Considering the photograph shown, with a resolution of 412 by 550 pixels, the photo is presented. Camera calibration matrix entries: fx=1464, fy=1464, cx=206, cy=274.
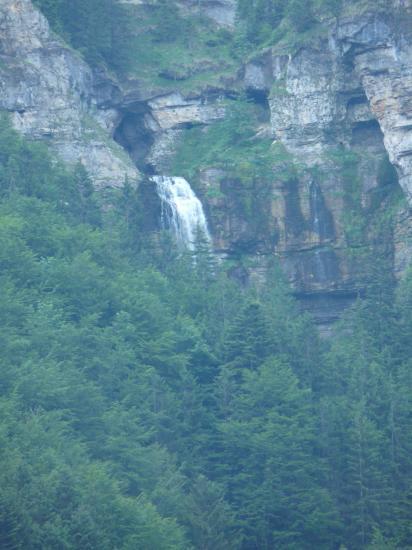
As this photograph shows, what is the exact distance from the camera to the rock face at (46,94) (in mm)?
68688

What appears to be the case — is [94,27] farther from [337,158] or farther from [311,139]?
[337,158]

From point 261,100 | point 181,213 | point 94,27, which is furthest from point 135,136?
point 181,213

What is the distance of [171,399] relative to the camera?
2104 inches

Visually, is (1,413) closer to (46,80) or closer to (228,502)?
(228,502)

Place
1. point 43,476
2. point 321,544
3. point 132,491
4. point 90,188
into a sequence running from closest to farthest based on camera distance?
point 43,476 < point 132,491 < point 321,544 < point 90,188

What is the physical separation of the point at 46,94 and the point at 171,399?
21.3 m

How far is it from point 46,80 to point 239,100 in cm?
982

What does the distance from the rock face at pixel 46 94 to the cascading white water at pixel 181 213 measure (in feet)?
5.99

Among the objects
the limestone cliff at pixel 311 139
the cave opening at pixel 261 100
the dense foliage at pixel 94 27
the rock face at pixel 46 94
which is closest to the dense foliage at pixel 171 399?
the rock face at pixel 46 94

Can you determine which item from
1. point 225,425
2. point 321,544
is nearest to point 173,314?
point 225,425

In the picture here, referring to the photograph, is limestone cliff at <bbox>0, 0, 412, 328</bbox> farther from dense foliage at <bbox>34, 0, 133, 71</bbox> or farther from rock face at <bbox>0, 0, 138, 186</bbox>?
dense foliage at <bbox>34, 0, 133, 71</bbox>

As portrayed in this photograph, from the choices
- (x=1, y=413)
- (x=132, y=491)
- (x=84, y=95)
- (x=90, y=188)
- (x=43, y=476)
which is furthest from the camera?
(x=84, y=95)

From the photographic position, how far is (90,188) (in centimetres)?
6569

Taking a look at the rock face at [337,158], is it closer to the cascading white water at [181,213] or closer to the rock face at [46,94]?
the cascading white water at [181,213]
